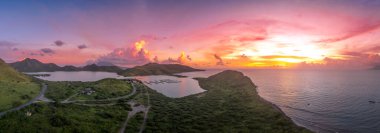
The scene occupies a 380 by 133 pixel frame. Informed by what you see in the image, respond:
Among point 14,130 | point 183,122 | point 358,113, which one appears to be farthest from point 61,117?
point 358,113

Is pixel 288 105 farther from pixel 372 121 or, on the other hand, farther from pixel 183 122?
pixel 183 122

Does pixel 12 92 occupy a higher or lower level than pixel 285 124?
higher

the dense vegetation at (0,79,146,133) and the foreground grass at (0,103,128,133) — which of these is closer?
the foreground grass at (0,103,128,133)

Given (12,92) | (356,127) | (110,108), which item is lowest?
(356,127)

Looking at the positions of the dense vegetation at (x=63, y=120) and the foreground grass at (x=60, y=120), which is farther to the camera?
the dense vegetation at (x=63, y=120)

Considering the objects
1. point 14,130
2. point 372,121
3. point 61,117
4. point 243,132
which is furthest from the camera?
point 372,121

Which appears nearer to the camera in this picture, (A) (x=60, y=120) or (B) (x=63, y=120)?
(A) (x=60, y=120)

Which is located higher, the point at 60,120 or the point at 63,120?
the point at 60,120

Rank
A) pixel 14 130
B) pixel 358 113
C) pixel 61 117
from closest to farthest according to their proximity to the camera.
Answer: pixel 14 130 < pixel 61 117 < pixel 358 113

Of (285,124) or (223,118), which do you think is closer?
(285,124)
